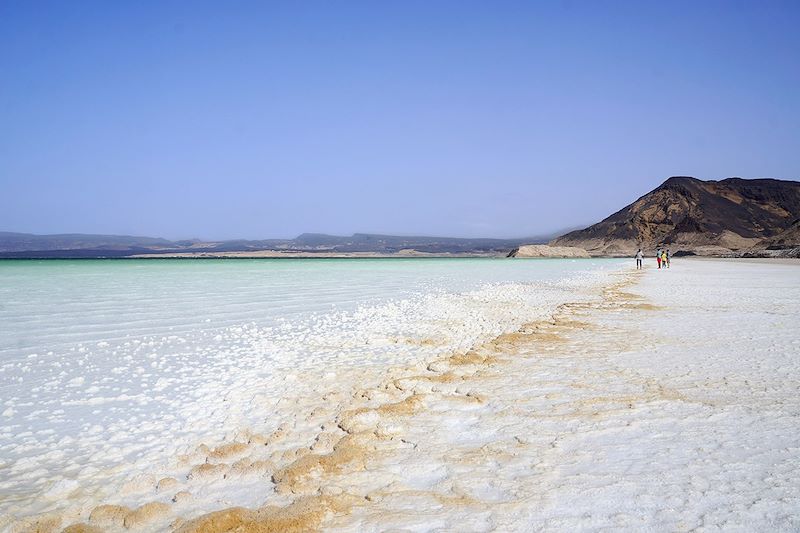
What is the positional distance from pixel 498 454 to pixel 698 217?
132m

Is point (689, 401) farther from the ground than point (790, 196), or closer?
closer

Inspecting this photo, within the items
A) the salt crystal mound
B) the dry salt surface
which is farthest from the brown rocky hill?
the dry salt surface

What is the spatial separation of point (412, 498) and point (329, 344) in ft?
16.5

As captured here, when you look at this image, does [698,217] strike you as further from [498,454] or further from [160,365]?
[498,454]

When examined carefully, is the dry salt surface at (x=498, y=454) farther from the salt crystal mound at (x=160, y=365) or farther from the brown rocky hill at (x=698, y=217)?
the brown rocky hill at (x=698, y=217)

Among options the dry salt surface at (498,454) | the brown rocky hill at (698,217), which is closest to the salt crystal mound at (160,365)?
the dry salt surface at (498,454)

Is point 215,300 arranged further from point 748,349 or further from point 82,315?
point 748,349

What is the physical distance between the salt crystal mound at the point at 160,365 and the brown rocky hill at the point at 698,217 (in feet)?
360

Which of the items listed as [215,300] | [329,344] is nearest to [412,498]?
[329,344]

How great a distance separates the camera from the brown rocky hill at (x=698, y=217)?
109875mm

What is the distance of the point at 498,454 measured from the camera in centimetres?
347

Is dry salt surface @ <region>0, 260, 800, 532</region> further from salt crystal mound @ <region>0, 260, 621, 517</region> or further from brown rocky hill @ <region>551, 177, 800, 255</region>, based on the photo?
brown rocky hill @ <region>551, 177, 800, 255</region>

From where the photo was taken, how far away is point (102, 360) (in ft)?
22.0

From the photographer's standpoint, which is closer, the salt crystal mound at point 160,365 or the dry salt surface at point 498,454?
the dry salt surface at point 498,454
